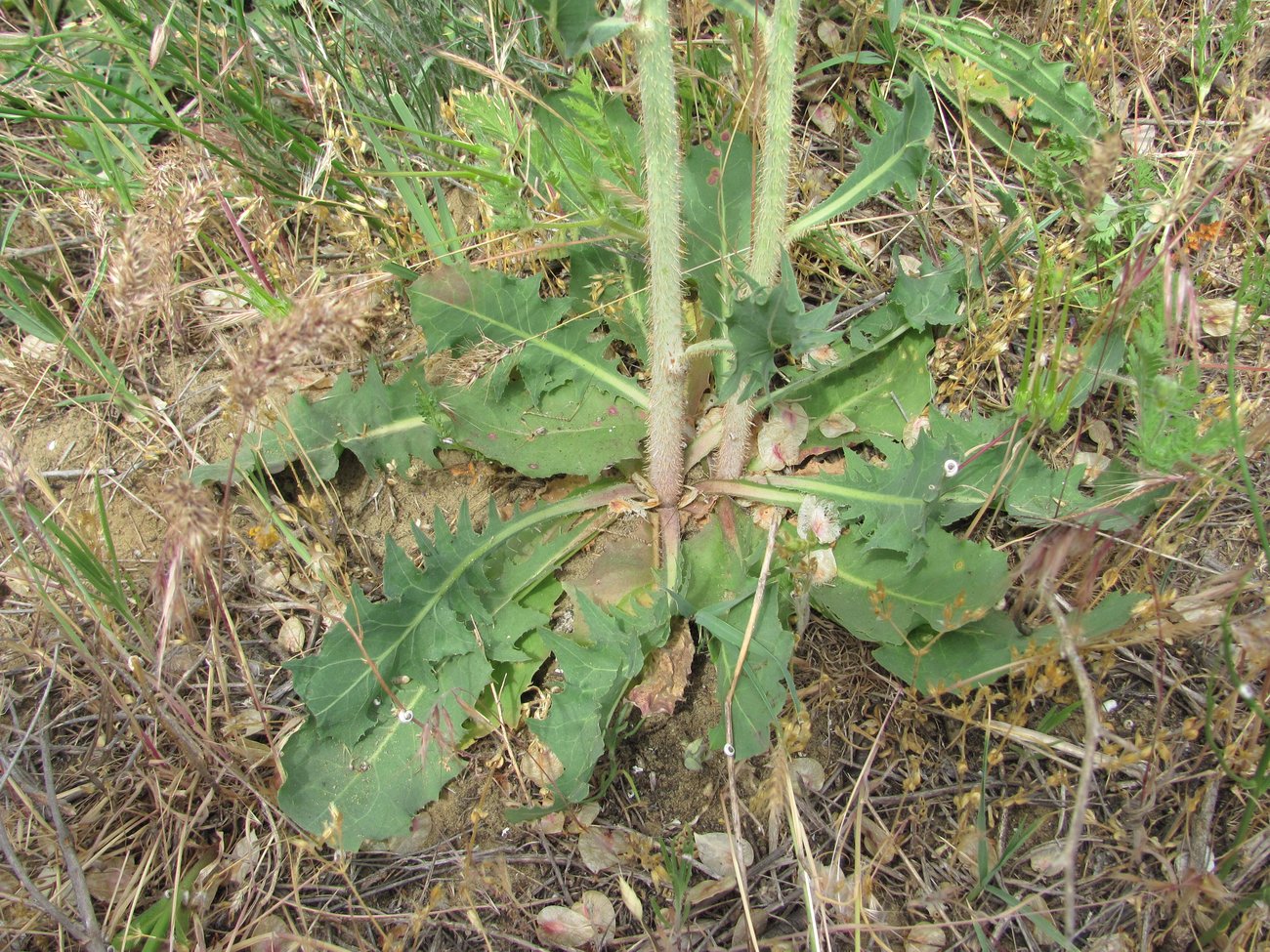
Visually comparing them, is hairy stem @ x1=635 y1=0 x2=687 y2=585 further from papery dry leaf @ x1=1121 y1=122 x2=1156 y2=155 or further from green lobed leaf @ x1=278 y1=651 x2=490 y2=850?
papery dry leaf @ x1=1121 y1=122 x2=1156 y2=155

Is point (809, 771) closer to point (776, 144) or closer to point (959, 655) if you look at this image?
point (959, 655)

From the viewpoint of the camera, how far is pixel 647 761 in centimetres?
202

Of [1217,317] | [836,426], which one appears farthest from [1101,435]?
[836,426]

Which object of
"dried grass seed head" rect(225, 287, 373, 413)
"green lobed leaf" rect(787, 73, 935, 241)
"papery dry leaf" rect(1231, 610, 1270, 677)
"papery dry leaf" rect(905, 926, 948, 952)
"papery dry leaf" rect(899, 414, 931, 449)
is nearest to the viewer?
"dried grass seed head" rect(225, 287, 373, 413)

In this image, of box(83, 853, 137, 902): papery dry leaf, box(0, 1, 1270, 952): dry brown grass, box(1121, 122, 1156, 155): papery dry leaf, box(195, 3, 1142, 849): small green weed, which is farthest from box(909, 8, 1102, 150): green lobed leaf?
box(83, 853, 137, 902): papery dry leaf

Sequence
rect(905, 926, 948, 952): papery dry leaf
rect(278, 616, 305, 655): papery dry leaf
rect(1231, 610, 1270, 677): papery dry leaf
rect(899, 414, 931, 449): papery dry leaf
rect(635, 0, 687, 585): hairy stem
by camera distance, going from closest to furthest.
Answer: rect(1231, 610, 1270, 677): papery dry leaf < rect(635, 0, 687, 585): hairy stem < rect(905, 926, 948, 952): papery dry leaf < rect(278, 616, 305, 655): papery dry leaf < rect(899, 414, 931, 449): papery dry leaf

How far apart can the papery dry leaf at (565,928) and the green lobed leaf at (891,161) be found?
1.65 meters

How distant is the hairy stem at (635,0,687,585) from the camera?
1628 mm

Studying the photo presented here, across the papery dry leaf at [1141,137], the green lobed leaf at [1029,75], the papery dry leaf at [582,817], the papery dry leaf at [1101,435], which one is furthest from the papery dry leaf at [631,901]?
the papery dry leaf at [1141,137]

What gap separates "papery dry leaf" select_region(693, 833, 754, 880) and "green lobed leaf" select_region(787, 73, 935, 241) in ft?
4.69

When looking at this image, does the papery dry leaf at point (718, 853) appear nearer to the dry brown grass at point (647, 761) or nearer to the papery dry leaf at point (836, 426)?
the dry brown grass at point (647, 761)

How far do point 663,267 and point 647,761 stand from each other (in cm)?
115

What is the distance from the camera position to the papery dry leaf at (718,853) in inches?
73.2

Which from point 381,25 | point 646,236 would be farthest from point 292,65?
point 646,236
